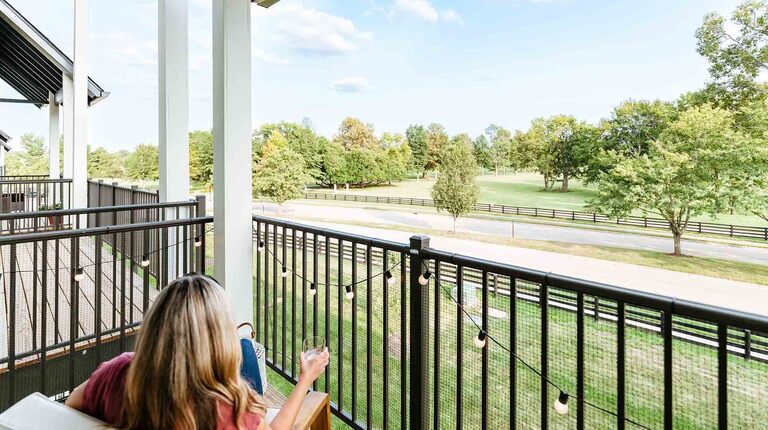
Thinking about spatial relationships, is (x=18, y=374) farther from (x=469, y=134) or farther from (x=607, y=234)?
(x=469, y=134)

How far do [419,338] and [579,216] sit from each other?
9.40 metres

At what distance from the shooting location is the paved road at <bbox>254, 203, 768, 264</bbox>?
7.49 meters

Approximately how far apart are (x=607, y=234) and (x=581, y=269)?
1092mm

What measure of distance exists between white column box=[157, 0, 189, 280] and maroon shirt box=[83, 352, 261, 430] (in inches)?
103

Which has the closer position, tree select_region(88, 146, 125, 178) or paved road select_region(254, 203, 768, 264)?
paved road select_region(254, 203, 768, 264)

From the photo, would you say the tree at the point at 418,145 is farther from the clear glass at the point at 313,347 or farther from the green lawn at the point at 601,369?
the clear glass at the point at 313,347

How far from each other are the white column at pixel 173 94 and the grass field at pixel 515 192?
808cm

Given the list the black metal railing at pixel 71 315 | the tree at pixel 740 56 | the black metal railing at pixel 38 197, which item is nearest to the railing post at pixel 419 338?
the black metal railing at pixel 71 315

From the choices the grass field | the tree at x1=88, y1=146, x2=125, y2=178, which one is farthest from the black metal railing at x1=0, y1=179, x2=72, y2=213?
the tree at x1=88, y1=146, x2=125, y2=178

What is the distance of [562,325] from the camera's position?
1.23 meters

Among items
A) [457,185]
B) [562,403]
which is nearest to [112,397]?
[562,403]

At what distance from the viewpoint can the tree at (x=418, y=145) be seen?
12992 millimetres

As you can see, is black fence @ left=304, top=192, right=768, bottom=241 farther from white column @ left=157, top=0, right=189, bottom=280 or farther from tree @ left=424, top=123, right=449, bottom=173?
white column @ left=157, top=0, right=189, bottom=280

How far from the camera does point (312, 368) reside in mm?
1149
